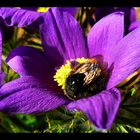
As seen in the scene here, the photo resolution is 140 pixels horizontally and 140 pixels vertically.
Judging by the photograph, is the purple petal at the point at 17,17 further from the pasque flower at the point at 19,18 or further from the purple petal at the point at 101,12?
the purple petal at the point at 101,12

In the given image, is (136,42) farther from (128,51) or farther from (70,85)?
(70,85)

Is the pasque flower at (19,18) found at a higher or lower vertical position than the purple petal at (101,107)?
higher

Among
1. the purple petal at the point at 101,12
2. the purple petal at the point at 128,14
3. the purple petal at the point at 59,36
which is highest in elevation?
the purple petal at the point at 59,36

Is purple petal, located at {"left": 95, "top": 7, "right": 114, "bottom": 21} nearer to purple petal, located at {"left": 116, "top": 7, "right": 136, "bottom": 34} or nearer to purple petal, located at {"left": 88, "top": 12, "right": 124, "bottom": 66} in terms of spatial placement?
purple petal, located at {"left": 116, "top": 7, "right": 136, "bottom": 34}

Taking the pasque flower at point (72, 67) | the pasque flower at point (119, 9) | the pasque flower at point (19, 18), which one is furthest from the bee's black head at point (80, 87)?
the pasque flower at point (119, 9)

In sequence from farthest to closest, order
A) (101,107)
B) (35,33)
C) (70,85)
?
1. (35,33)
2. (70,85)
3. (101,107)

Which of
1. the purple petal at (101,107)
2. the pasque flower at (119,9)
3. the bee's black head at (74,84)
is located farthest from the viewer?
the pasque flower at (119,9)
